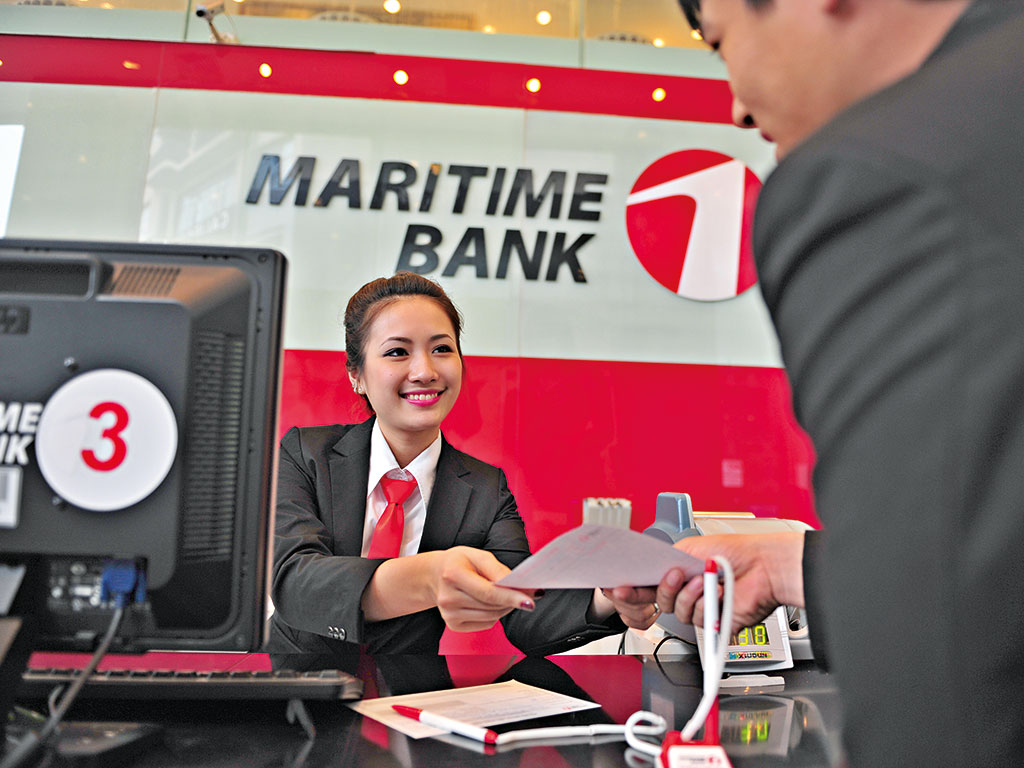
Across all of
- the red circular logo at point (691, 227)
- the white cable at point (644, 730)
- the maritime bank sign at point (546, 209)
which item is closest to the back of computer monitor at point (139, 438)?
the white cable at point (644, 730)

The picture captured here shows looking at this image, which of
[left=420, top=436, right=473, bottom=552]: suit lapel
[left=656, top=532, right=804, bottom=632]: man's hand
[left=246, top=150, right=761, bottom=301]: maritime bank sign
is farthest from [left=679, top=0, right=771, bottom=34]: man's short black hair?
[left=246, top=150, right=761, bottom=301]: maritime bank sign

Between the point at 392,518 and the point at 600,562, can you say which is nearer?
the point at 600,562

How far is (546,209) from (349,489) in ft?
5.23

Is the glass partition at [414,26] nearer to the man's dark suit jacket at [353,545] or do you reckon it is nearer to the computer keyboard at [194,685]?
the man's dark suit jacket at [353,545]

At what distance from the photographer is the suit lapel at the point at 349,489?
1892mm

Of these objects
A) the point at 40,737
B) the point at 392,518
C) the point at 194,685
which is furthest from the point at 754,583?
the point at 392,518

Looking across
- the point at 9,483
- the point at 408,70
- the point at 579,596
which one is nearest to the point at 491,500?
the point at 579,596

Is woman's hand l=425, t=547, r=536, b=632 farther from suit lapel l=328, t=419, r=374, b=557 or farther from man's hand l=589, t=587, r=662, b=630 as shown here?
suit lapel l=328, t=419, r=374, b=557

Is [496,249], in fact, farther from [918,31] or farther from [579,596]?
[918,31]

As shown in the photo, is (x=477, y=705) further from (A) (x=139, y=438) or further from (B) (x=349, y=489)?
(B) (x=349, y=489)

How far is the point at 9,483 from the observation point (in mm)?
806

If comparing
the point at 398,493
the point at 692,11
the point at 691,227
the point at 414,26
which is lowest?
the point at 398,493

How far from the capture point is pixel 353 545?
1890mm

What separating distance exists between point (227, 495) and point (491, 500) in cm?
120
